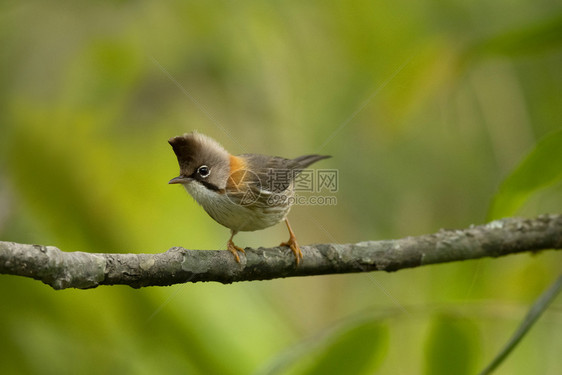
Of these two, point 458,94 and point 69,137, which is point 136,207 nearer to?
point 69,137

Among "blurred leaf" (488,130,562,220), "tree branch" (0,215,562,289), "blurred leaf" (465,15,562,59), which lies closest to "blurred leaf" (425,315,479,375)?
"blurred leaf" (488,130,562,220)

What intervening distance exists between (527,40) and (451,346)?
1.19m

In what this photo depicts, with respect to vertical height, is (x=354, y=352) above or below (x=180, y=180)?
below

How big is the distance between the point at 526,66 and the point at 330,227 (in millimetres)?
1980

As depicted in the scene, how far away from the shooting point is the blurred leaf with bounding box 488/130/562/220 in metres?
2.07

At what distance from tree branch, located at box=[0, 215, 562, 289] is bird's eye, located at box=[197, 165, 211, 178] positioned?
0.85 metres

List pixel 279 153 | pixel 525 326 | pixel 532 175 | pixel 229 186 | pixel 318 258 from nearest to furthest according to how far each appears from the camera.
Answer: pixel 525 326, pixel 532 175, pixel 318 258, pixel 229 186, pixel 279 153

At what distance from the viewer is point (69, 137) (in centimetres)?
294

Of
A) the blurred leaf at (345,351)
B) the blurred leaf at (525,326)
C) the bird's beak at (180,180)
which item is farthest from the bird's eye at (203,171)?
the blurred leaf at (525,326)

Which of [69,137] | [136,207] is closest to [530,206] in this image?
[136,207]

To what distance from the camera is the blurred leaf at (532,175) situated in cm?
207

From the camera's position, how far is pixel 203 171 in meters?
3.57

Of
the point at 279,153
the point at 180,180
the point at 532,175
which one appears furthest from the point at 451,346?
the point at 279,153

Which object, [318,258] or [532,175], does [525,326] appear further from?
[318,258]
